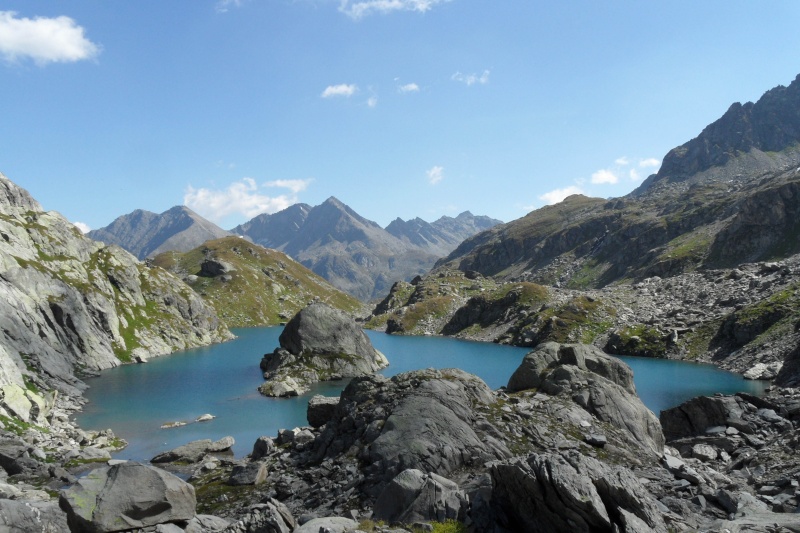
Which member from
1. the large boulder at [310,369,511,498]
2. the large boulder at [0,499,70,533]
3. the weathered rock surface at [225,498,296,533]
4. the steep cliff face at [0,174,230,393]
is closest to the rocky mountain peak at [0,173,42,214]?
the steep cliff face at [0,174,230,393]

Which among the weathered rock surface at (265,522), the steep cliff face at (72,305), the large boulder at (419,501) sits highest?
the steep cliff face at (72,305)

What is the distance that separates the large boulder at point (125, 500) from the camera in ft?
56.2

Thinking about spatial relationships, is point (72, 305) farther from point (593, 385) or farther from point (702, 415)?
point (702, 415)

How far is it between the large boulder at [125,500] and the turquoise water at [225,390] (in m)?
26.8

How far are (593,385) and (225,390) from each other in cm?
5569

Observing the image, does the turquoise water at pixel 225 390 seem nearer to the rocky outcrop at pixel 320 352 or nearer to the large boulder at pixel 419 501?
the rocky outcrop at pixel 320 352

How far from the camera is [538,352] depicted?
42938mm

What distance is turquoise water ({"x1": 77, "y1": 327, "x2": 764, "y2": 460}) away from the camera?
2052 inches

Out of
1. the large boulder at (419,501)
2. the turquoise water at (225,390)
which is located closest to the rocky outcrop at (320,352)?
the turquoise water at (225,390)

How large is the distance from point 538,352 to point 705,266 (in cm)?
17210

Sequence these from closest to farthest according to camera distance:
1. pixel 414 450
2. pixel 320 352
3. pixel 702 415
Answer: pixel 414 450, pixel 702 415, pixel 320 352

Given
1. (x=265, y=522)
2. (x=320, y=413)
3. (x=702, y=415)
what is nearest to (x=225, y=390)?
(x=320, y=413)

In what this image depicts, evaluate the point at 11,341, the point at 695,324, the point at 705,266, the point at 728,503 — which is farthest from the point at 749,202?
the point at 11,341

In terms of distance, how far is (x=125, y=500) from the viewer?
1781cm
